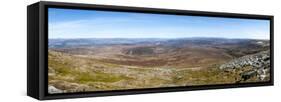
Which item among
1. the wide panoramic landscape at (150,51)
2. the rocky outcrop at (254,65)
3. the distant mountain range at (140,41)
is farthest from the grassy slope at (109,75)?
the rocky outcrop at (254,65)

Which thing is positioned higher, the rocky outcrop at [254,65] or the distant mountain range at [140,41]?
the distant mountain range at [140,41]

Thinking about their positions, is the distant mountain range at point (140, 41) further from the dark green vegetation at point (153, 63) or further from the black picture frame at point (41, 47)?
the black picture frame at point (41, 47)

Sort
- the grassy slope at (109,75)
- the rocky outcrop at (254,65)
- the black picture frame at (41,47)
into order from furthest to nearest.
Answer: the rocky outcrop at (254,65)
the grassy slope at (109,75)
the black picture frame at (41,47)

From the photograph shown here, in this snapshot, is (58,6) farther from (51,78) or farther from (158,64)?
(158,64)

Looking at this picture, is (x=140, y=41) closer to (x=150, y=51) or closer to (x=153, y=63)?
(x=150, y=51)

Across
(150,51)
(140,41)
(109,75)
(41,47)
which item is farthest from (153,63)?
(41,47)

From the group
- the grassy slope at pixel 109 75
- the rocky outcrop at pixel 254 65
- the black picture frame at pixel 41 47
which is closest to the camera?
the black picture frame at pixel 41 47

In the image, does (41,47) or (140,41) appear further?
(140,41)
